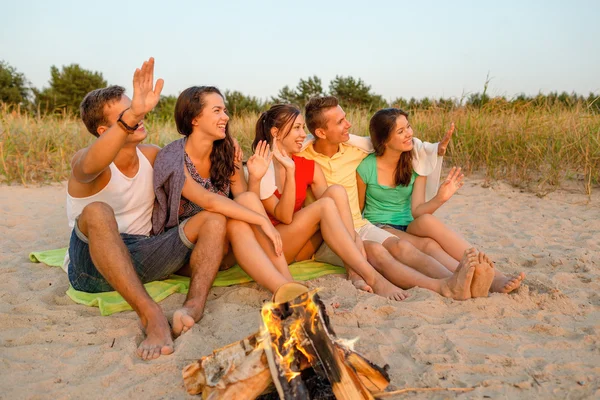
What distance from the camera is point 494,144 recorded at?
6.97 metres

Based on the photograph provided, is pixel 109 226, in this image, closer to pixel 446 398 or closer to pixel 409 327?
pixel 409 327

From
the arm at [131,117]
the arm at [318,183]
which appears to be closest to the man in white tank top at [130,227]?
the arm at [131,117]

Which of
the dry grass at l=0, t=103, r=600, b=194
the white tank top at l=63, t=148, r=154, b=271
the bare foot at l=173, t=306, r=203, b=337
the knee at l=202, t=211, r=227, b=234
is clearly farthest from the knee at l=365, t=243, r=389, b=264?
the dry grass at l=0, t=103, r=600, b=194

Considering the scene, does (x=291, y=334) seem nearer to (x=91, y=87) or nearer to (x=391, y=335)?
(x=391, y=335)

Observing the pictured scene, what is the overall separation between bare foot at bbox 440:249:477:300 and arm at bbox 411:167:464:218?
0.64m

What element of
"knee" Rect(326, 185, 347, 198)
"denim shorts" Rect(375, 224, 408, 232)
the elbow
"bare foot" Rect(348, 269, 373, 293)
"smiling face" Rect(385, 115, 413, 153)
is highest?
"smiling face" Rect(385, 115, 413, 153)

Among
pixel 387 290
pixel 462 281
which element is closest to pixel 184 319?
pixel 387 290

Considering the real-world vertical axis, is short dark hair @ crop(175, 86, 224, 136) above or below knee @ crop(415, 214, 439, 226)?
above

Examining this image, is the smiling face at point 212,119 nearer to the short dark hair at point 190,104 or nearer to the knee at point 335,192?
the short dark hair at point 190,104

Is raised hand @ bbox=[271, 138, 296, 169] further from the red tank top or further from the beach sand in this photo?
the beach sand

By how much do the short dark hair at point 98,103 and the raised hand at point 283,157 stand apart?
1.08 meters

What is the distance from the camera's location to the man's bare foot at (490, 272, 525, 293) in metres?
3.16

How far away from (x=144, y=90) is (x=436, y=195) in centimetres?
220

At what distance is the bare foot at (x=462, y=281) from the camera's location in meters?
3.04
